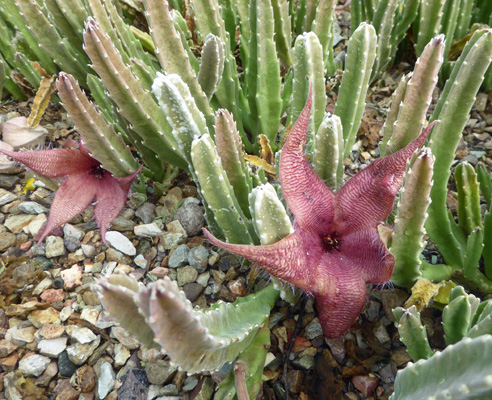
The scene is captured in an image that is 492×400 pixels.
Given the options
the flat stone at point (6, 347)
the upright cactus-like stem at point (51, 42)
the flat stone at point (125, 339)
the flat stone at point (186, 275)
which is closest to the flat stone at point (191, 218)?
the flat stone at point (186, 275)

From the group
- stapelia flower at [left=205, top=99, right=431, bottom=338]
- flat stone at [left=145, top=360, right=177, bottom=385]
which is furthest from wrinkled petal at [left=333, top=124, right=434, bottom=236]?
flat stone at [left=145, top=360, right=177, bottom=385]

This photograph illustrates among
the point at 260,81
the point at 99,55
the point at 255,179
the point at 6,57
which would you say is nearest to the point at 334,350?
the point at 255,179

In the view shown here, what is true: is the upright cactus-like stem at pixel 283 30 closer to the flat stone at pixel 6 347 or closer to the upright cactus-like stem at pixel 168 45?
the upright cactus-like stem at pixel 168 45

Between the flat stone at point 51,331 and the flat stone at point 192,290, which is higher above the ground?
the flat stone at point 51,331

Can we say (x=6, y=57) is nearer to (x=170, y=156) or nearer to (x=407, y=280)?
(x=170, y=156)

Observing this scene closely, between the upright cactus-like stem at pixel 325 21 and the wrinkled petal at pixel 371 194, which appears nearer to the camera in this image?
the wrinkled petal at pixel 371 194

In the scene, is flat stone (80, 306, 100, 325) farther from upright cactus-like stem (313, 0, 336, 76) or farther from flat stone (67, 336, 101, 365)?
upright cactus-like stem (313, 0, 336, 76)
